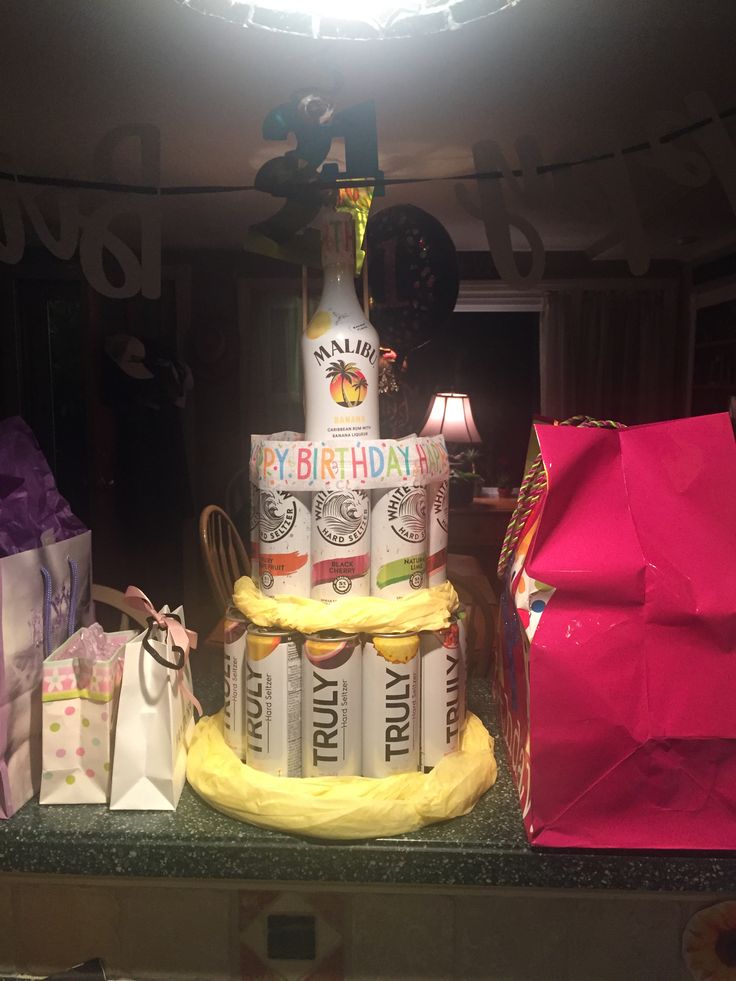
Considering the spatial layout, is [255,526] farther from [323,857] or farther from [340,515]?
[323,857]

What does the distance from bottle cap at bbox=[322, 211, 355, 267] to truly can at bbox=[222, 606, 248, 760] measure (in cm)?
45

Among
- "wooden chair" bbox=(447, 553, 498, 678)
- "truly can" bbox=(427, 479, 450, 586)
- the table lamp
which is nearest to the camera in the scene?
"truly can" bbox=(427, 479, 450, 586)

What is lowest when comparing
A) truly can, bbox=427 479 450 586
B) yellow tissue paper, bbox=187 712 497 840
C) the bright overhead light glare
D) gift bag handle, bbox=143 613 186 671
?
yellow tissue paper, bbox=187 712 497 840

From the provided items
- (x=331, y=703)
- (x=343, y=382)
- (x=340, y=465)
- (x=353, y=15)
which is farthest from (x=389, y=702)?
(x=353, y=15)

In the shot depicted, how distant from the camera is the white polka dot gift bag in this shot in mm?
839

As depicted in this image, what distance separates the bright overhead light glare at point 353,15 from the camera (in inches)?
33.4

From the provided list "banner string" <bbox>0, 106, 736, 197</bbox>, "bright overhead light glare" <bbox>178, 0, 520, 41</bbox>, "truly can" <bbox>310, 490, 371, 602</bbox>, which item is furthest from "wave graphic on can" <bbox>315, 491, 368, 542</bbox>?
"bright overhead light glare" <bbox>178, 0, 520, 41</bbox>

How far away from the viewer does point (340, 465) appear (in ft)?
2.87

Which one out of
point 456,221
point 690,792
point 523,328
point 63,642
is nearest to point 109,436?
point 456,221

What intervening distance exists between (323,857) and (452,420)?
3.35 metres

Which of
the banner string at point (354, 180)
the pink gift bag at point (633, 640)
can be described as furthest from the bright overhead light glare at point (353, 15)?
the pink gift bag at point (633, 640)

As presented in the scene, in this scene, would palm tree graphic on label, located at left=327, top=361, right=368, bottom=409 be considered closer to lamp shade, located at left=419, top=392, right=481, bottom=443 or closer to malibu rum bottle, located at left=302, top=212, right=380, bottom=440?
malibu rum bottle, located at left=302, top=212, right=380, bottom=440

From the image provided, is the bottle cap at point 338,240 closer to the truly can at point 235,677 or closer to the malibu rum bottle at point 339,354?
the malibu rum bottle at point 339,354

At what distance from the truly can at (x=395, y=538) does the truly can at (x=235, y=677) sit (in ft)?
0.56
